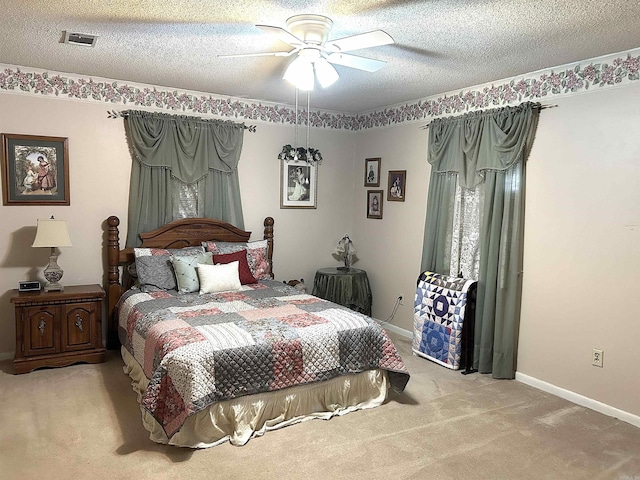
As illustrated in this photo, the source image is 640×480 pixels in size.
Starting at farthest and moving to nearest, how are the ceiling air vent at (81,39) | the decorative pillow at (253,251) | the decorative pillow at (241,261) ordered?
the decorative pillow at (253,251) < the decorative pillow at (241,261) < the ceiling air vent at (81,39)

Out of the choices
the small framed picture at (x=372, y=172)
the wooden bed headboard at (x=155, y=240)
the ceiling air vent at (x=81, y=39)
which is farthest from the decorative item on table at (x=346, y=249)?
the ceiling air vent at (x=81, y=39)

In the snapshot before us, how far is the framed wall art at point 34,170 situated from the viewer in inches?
161

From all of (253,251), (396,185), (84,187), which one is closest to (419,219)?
(396,185)

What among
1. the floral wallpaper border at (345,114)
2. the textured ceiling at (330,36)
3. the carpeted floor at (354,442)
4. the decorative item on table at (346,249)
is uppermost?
the textured ceiling at (330,36)

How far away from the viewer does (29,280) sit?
13.9 feet

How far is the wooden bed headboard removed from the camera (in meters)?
4.44

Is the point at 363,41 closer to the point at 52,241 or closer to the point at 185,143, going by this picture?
the point at 185,143

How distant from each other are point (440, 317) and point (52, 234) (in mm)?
3343

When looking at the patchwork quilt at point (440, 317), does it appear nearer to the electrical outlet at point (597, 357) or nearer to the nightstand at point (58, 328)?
the electrical outlet at point (597, 357)

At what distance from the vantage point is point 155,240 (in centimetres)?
463

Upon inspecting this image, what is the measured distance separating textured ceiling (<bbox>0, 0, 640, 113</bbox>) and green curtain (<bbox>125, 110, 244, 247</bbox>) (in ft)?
1.60

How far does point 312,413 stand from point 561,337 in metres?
1.95

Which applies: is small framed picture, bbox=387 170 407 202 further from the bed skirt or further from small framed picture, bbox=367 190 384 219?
the bed skirt

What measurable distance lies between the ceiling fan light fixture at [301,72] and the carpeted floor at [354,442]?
7.18 ft
